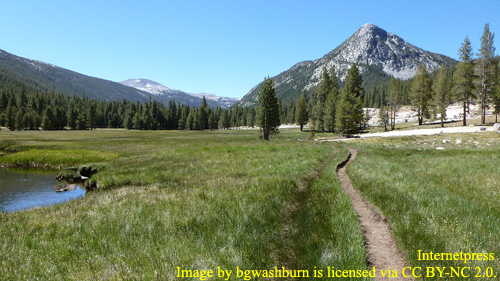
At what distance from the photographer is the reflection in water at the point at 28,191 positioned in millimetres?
14859

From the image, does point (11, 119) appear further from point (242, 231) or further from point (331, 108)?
point (242, 231)

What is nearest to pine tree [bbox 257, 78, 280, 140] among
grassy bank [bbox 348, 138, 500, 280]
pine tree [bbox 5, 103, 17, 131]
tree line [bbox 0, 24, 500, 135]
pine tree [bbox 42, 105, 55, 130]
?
tree line [bbox 0, 24, 500, 135]

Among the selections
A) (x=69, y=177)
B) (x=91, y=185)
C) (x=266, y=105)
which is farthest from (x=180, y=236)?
(x=266, y=105)

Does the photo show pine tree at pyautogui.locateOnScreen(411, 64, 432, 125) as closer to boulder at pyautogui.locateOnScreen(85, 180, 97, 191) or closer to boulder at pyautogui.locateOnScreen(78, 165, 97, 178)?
boulder at pyautogui.locateOnScreen(78, 165, 97, 178)

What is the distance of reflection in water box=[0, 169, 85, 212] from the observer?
14859mm

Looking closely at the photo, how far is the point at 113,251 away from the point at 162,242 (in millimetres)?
992

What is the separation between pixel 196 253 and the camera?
477cm

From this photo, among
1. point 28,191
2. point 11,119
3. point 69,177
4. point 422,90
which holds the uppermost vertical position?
point 422,90

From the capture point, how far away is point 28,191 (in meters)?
18.0

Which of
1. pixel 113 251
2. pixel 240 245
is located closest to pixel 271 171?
pixel 240 245

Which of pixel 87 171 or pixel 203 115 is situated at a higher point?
pixel 203 115

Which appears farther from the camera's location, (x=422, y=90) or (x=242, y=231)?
(x=422, y=90)

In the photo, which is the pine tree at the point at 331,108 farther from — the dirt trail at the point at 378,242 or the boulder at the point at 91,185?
the dirt trail at the point at 378,242

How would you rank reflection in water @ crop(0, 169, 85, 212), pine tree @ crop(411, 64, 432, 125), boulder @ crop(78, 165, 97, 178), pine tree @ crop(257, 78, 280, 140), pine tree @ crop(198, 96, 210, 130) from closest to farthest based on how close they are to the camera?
reflection in water @ crop(0, 169, 85, 212) → boulder @ crop(78, 165, 97, 178) → pine tree @ crop(257, 78, 280, 140) → pine tree @ crop(411, 64, 432, 125) → pine tree @ crop(198, 96, 210, 130)
